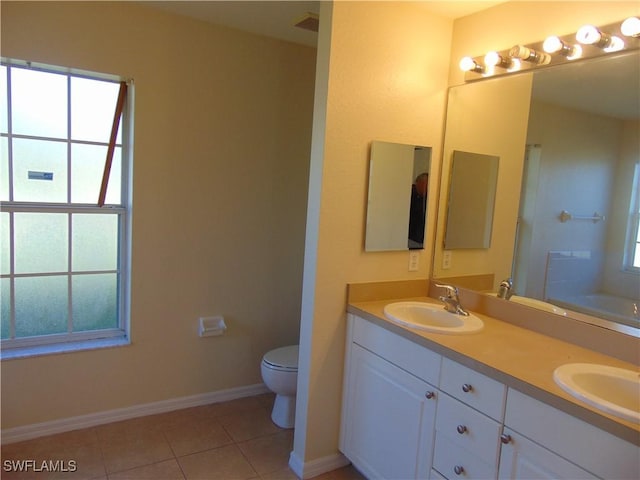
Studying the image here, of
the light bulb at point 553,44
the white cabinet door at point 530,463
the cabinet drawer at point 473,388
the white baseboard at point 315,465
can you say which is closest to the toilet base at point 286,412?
the white baseboard at point 315,465

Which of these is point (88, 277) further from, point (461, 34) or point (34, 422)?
point (461, 34)

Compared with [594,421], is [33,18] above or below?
above

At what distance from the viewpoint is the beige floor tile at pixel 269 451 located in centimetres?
224

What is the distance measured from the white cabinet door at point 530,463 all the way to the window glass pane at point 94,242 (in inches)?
87.1

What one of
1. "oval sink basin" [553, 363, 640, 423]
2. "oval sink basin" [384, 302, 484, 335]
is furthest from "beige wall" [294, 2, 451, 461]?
"oval sink basin" [553, 363, 640, 423]

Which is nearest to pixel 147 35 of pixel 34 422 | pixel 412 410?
pixel 34 422

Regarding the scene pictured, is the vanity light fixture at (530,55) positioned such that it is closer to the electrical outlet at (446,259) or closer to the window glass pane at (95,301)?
the electrical outlet at (446,259)

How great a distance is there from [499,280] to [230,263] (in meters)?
1.58

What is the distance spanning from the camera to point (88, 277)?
2520 mm

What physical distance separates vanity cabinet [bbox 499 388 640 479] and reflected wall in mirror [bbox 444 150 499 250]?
1.04 meters

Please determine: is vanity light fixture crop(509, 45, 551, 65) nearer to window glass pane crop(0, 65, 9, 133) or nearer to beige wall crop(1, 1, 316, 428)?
beige wall crop(1, 1, 316, 428)

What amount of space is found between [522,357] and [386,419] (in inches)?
27.0

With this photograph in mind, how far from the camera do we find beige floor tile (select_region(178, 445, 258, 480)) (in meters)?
2.14

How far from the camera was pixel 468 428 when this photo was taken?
5.18ft
